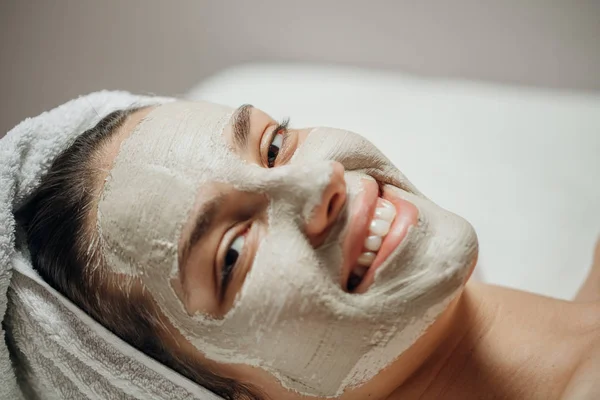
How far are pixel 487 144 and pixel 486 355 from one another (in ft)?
1.94

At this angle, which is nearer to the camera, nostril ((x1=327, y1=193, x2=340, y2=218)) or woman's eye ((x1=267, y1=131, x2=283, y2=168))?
nostril ((x1=327, y1=193, x2=340, y2=218))

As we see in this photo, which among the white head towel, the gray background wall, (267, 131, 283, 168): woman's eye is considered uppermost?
the gray background wall

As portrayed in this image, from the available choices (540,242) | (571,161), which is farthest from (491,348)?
(571,161)

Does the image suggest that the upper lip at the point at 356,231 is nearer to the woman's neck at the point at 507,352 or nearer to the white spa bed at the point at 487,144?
the woman's neck at the point at 507,352

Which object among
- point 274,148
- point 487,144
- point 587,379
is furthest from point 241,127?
point 487,144

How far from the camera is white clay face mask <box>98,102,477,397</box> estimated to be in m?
0.66

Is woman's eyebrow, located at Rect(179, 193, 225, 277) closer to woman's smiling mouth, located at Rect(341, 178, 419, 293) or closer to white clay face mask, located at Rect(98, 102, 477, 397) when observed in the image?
white clay face mask, located at Rect(98, 102, 477, 397)

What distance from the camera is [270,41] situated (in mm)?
1433

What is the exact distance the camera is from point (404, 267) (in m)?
0.68

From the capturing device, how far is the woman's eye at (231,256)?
26.9 inches

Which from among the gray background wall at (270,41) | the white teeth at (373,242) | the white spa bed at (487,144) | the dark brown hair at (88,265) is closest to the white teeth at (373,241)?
the white teeth at (373,242)

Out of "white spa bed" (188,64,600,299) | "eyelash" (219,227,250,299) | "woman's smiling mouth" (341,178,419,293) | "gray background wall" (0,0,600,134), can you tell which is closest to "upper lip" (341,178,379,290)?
"woman's smiling mouth" (341,178,419,293)

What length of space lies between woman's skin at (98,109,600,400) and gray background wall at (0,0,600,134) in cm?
63

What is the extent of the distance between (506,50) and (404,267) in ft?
2.69
